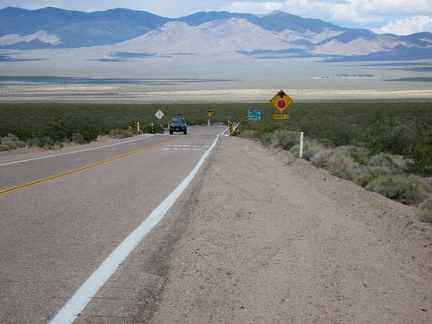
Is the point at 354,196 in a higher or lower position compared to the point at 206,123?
higher

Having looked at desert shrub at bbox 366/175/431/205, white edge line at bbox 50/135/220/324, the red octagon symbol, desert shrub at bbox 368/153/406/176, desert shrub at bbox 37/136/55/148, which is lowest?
desert shrub at bbox 37/136/55/148

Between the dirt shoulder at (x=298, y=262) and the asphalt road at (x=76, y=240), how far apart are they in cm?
34

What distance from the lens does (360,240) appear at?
9805 mm

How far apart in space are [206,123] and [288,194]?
69.0 m

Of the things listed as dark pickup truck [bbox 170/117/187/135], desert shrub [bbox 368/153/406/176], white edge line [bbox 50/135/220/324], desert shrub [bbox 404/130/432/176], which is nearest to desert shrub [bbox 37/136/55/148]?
desert shrub [bbox 368/153/406/176]

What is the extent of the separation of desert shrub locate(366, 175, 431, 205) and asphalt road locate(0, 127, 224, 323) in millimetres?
4725

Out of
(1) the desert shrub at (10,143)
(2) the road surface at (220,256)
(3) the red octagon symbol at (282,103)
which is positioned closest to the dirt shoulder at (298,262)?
(2) the road surface at (220,256)

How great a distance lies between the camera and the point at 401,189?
1506 centimetres

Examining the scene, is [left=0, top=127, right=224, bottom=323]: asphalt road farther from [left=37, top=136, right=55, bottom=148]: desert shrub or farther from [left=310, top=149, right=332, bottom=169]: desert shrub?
[left=37, top=136, right=55, bottom=148]: desert shrub

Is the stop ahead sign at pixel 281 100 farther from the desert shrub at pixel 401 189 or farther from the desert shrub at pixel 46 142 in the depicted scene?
the desert shrub at pixel 401 189

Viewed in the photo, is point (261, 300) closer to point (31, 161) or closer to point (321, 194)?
point (321, 194)

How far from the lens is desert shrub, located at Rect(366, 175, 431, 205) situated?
14.7m

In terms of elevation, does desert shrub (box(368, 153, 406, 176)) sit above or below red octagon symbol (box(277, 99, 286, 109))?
below

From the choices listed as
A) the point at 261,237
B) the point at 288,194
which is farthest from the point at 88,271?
the point at 288,194
